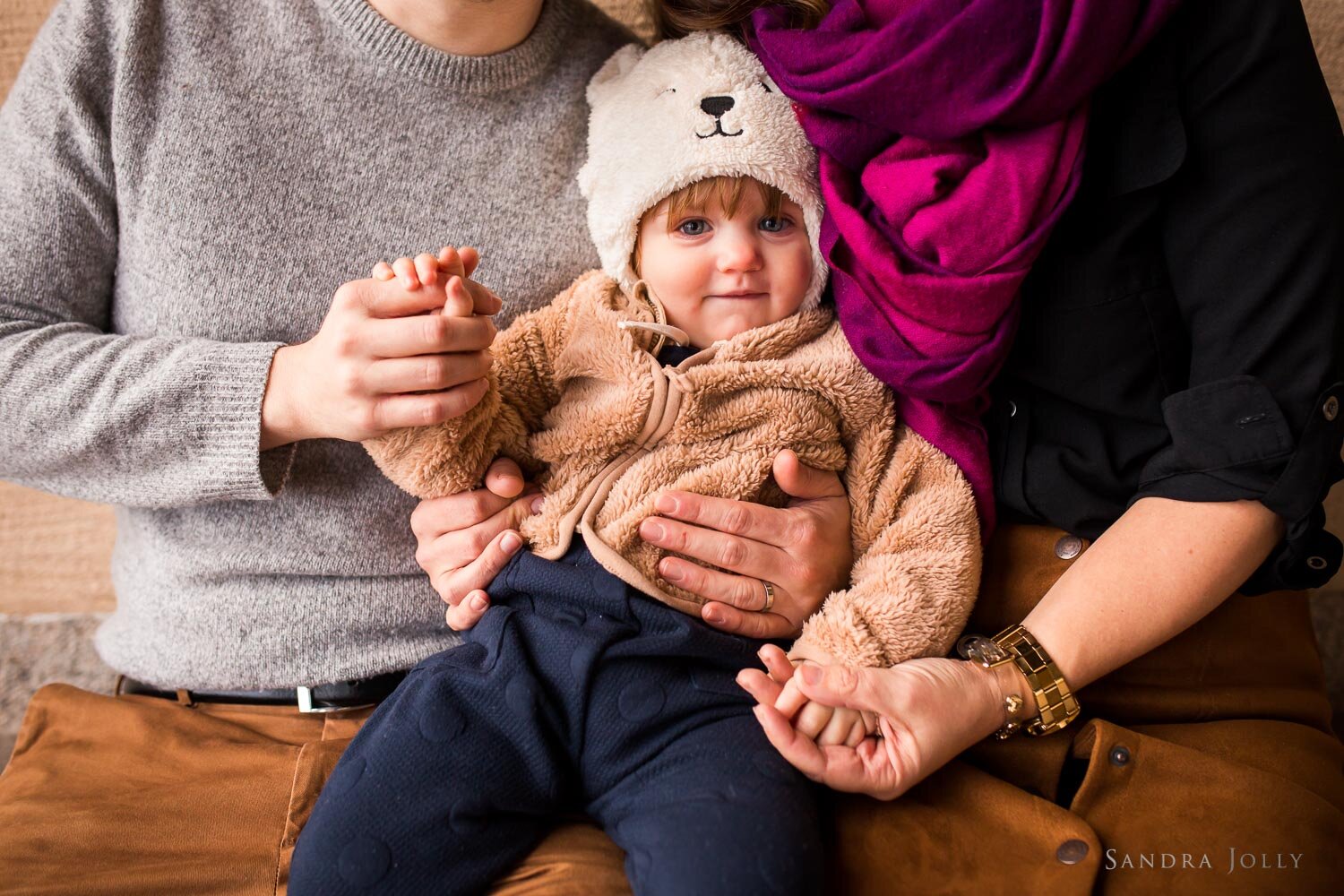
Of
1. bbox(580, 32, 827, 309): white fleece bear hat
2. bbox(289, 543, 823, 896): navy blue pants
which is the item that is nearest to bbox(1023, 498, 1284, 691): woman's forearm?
bbox(289, 543, 823, 896): navy blue pants

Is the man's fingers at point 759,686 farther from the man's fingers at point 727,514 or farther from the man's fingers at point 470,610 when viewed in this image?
the man's fingers at point 470,610

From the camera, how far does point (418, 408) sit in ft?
3.59

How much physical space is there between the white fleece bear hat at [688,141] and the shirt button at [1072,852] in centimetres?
68

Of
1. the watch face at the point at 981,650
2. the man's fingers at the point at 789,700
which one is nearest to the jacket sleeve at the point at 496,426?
the man's fingers at the point at 789,700

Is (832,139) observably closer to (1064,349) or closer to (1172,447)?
(1064,349)

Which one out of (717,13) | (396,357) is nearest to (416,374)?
(396,357)

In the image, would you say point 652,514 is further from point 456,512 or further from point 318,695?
point 318,695

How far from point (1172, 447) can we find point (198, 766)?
1.23 m

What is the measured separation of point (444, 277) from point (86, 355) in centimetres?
48

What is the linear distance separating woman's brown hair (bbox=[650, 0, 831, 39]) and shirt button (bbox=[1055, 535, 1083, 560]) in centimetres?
70

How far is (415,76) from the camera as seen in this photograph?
1330 millimetres

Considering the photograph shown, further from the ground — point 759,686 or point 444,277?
point 444,277

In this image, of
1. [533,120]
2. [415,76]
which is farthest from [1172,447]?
[415,76]

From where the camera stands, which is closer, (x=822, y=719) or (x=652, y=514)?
(x=822, y=719)
